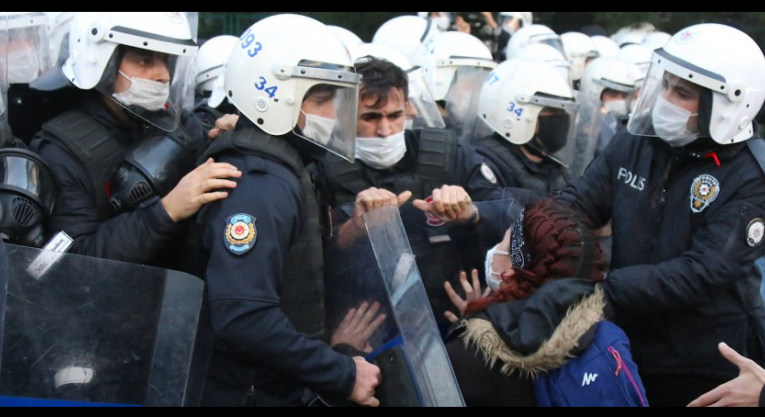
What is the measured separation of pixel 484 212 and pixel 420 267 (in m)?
0.39

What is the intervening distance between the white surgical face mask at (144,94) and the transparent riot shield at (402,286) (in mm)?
894

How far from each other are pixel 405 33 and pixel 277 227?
A: 6398 millimetres

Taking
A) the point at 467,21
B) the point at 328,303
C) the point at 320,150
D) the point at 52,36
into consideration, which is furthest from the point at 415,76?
the point at 467,21

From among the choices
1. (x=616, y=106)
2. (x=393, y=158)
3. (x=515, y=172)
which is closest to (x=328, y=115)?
(x=393, y=158)

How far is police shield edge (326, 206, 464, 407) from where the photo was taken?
221 centimetres

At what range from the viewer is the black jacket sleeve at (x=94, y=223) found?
9.27 ft

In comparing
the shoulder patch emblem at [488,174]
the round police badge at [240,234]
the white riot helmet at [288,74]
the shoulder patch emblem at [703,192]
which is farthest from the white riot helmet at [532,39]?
the round police badge at [240,234]

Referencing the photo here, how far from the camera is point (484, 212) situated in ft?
10.4

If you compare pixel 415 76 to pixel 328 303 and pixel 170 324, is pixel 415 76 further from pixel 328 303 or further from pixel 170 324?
pixel 170 324

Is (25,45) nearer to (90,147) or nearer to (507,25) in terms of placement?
(90,147)

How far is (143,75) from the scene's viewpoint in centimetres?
336

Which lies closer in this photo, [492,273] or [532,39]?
[492,273]

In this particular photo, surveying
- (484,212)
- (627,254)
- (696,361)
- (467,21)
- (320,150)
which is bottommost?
(467,21)

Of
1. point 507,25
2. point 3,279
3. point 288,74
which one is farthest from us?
point 507,25
